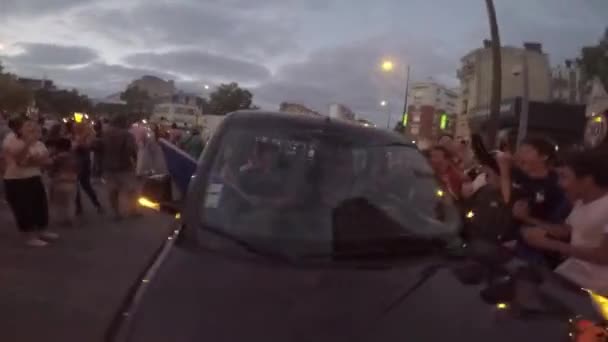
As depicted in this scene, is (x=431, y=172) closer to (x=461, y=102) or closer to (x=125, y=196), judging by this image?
(x=125, y=196)

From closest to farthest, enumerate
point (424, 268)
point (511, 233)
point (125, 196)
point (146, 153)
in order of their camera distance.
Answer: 1. point (424, 268)
2. point (511, 233)
3. point (125, 196)
4. point (146, 153)

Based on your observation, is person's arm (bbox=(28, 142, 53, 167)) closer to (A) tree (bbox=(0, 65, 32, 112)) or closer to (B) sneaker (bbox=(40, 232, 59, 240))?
(B) sneaker (bbox=(40, 232, 59, 240))

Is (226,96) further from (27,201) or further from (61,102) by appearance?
(61,102)

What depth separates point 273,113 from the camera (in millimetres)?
4105

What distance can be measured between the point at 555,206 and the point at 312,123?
7.41ft

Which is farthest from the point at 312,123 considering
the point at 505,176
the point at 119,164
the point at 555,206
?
the point at 119,164

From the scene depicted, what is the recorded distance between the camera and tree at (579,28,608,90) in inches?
1649

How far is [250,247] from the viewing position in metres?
3.16

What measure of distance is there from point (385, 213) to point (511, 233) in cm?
200

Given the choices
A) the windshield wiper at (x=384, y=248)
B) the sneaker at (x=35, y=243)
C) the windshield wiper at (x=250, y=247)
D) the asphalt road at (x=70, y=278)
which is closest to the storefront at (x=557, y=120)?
the asphalt road at (x=70, y=278)

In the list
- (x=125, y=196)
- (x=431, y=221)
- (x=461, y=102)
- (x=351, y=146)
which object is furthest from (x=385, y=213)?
(x=461, y=102)

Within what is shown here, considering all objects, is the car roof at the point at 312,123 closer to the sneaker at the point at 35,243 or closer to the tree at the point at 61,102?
the sneaker at the point at 35,243

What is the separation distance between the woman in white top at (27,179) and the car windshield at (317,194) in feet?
17.9

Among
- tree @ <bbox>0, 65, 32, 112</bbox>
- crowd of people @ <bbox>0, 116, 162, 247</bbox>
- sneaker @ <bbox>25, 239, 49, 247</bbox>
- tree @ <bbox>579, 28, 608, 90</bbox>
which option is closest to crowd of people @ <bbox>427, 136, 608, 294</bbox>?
crowd of people @ <bbox>0, 116, 162, 247</bbox>
